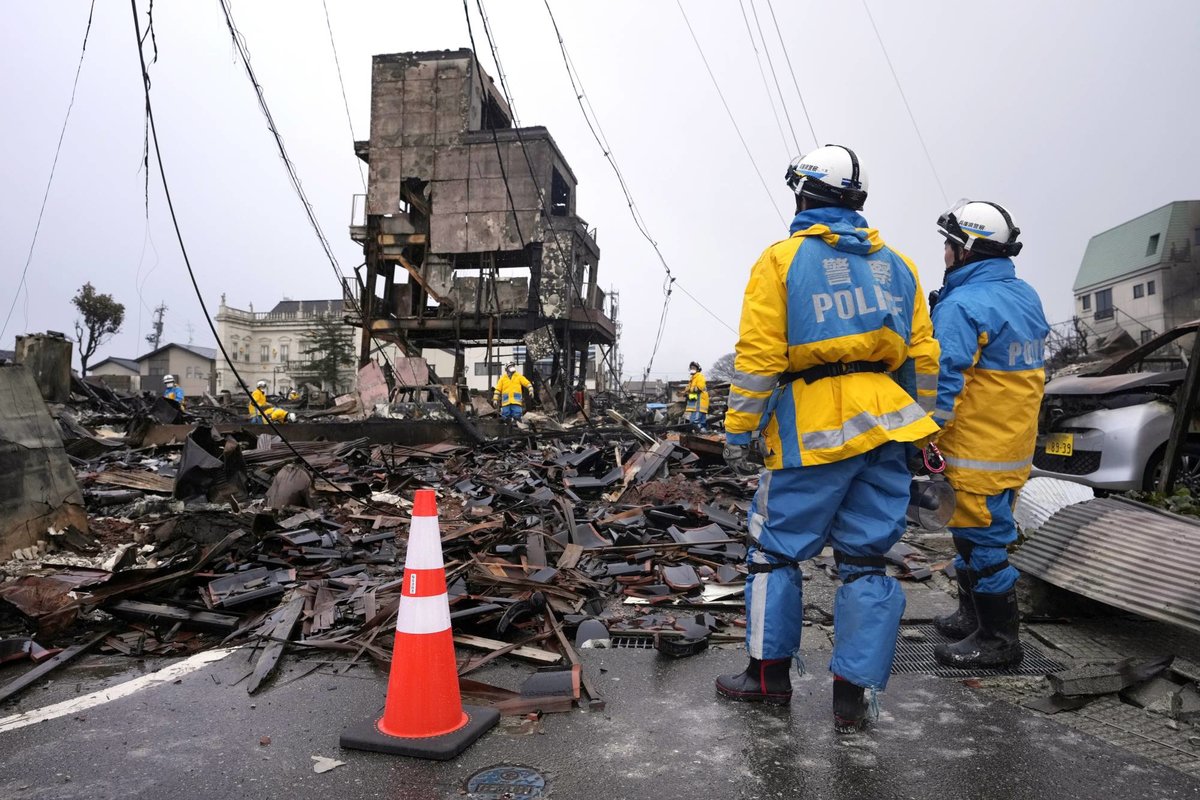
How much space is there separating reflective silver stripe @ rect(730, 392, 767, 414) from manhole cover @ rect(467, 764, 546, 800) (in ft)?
4.76

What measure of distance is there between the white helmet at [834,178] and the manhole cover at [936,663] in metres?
2.05

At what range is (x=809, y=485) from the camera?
2795 mm

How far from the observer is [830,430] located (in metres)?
2.72

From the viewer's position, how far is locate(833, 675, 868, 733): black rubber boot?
2670mm

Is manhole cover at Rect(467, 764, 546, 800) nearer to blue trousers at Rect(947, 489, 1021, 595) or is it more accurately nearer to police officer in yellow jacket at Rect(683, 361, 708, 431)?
blue trousers at Rect(947, 489, 1021, 595)

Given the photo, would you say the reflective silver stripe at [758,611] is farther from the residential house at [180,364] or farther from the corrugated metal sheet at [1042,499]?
the residential house at [180,364]

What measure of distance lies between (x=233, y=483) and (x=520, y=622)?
5.46 m

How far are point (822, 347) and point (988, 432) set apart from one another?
4.11 ft

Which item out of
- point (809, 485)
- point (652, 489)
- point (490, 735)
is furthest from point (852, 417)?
point (652, 489)

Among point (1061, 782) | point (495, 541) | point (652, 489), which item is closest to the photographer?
point (1061, 782)

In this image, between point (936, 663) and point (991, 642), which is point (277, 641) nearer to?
point (936, 663)

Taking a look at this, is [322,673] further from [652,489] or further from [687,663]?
[652,489]

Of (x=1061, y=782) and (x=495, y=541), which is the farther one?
(x=495, y=541)

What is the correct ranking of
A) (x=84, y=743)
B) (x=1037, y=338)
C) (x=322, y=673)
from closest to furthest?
(x=84, y=743) → (x=322, y=673) → (x=1037, y=338)
